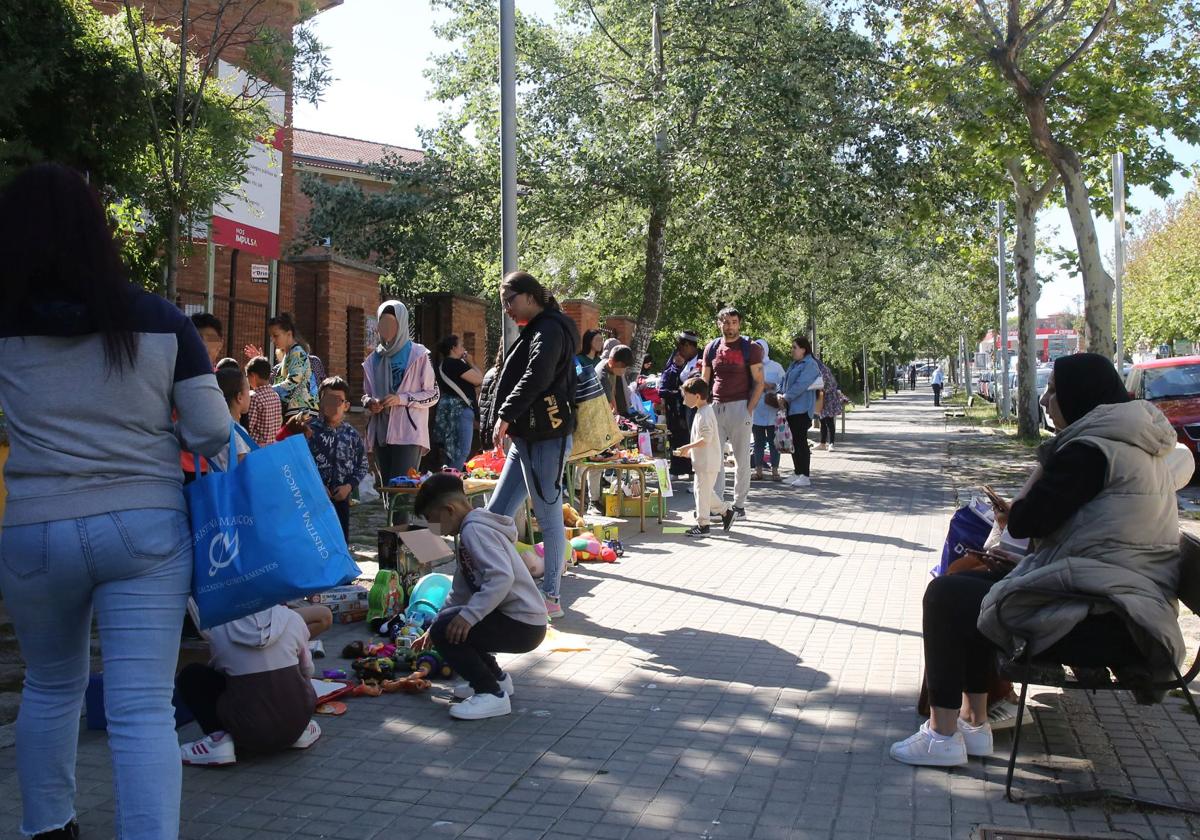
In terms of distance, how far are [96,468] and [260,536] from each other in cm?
48

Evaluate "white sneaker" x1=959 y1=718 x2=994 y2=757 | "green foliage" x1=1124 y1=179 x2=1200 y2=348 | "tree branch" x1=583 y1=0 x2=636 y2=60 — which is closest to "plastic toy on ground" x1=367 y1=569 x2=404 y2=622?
"white sneaker" x1=959 y1=718 x2=994 y2=757

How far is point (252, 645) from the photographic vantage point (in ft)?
15.0

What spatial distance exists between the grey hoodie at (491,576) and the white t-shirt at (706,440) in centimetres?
537

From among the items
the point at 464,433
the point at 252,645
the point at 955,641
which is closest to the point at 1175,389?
the point at 464,433

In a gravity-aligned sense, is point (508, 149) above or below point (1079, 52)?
below

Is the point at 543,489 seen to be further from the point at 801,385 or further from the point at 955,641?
the point at 801,385

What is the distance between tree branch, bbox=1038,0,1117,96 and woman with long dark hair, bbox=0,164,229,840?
1438 cm

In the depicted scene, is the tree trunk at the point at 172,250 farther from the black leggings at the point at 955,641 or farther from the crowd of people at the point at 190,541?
the black leggings at the point at 955,641

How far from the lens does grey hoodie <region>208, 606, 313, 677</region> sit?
4555mm

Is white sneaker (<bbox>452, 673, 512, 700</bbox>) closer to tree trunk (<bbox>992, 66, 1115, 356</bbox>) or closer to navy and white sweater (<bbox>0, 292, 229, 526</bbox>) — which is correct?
navy and white sweater (<bbox>0, 292, 229, 526</bbox>)

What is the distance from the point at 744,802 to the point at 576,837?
2.23 feet

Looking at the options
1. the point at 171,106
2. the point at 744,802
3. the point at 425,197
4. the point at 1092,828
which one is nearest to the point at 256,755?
the point at 744,802

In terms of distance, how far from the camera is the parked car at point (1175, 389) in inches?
674

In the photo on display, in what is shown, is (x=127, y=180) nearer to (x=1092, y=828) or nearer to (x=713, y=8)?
(x=1092, y=828)
